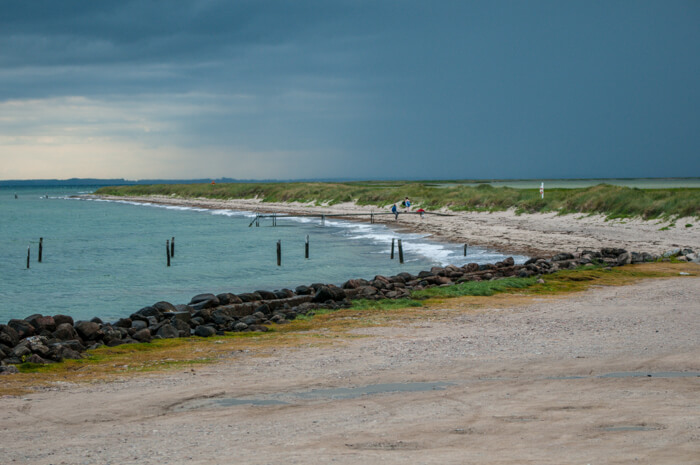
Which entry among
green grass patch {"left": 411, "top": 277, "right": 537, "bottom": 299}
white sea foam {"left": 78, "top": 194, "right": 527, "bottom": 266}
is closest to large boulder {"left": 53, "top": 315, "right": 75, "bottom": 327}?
green grass patch {"left": 411, "top": 277, "right": 537, "bottom": 299}

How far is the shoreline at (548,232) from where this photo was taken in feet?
104

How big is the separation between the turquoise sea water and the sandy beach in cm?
1135

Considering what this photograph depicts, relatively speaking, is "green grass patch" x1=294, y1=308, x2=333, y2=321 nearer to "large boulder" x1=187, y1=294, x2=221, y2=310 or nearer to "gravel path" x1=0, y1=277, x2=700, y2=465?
"large boulder" x1=187, y1=294, x2=221, y2=310

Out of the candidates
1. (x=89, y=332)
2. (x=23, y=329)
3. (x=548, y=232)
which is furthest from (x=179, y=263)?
(x=548, y=232)

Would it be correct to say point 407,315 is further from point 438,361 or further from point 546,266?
point 546,266

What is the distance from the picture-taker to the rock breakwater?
12.6m

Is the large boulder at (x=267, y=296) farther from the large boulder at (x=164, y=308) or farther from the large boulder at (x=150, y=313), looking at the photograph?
the large boulder at (x=150, y=313)

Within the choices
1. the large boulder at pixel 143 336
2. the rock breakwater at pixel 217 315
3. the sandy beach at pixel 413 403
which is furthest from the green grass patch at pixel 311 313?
the large boulder at pixel 143 336

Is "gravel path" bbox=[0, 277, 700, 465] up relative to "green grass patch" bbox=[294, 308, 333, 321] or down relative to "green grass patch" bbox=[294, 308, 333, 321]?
up

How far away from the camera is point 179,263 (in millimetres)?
36219

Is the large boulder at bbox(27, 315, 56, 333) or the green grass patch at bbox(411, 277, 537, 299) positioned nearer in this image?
the large boulder at bbox(27, 315, 56, 333)

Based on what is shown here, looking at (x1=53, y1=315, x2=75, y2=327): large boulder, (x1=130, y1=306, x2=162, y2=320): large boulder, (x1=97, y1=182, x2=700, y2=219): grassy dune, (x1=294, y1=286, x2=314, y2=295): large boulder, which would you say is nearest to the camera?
(x1=53, y1=315, x2=75, y2=327): large boulder

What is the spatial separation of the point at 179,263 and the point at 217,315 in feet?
69.3

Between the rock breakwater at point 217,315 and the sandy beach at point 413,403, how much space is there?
2.75 m
